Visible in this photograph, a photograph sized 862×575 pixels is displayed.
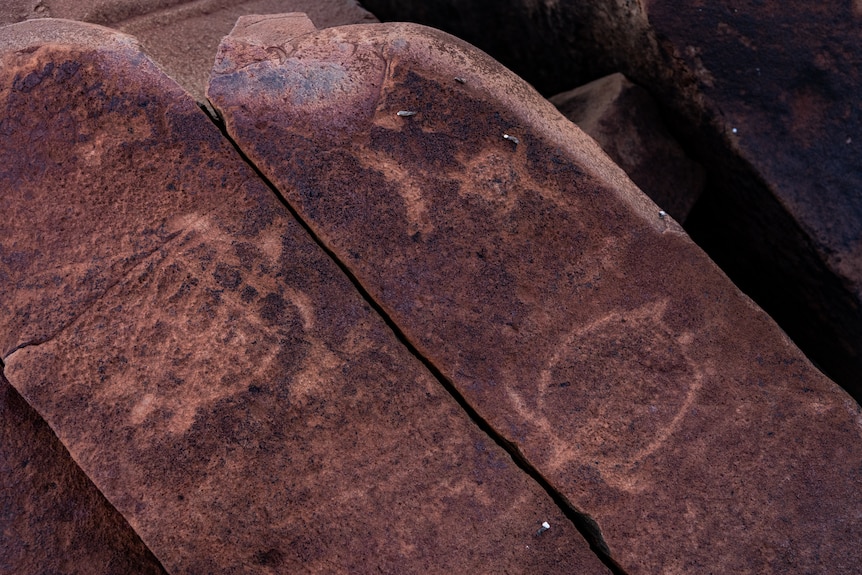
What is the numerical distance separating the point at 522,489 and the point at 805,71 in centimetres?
100

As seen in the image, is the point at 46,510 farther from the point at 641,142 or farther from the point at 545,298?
the point at 641,142

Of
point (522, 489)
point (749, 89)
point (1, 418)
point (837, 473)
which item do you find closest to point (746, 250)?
point (749, 89)

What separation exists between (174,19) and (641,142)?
1156 mm

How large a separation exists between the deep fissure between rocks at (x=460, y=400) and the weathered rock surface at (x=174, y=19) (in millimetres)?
457

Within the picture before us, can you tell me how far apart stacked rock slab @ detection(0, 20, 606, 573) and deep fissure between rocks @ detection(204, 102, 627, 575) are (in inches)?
0.7

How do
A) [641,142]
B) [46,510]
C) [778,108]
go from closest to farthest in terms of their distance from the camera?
[46,510] < [778,108] < [641,142]

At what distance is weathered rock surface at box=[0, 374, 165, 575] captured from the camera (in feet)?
4.12

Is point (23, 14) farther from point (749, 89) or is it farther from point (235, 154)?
point (749, 89)

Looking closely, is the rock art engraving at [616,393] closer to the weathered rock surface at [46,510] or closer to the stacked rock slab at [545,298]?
the stacked rock slab at [545,298]

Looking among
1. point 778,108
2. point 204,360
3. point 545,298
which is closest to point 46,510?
point 204,360

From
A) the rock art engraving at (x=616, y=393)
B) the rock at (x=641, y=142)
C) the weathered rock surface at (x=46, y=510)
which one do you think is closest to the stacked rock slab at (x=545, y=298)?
the rock art engraving at (x=616, y=393)

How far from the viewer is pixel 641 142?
162 cm

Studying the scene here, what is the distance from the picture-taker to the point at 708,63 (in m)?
1.46

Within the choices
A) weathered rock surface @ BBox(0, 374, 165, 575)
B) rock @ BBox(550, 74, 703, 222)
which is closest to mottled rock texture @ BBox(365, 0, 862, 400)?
rock @ BBox(550, 74, 703, 222)
